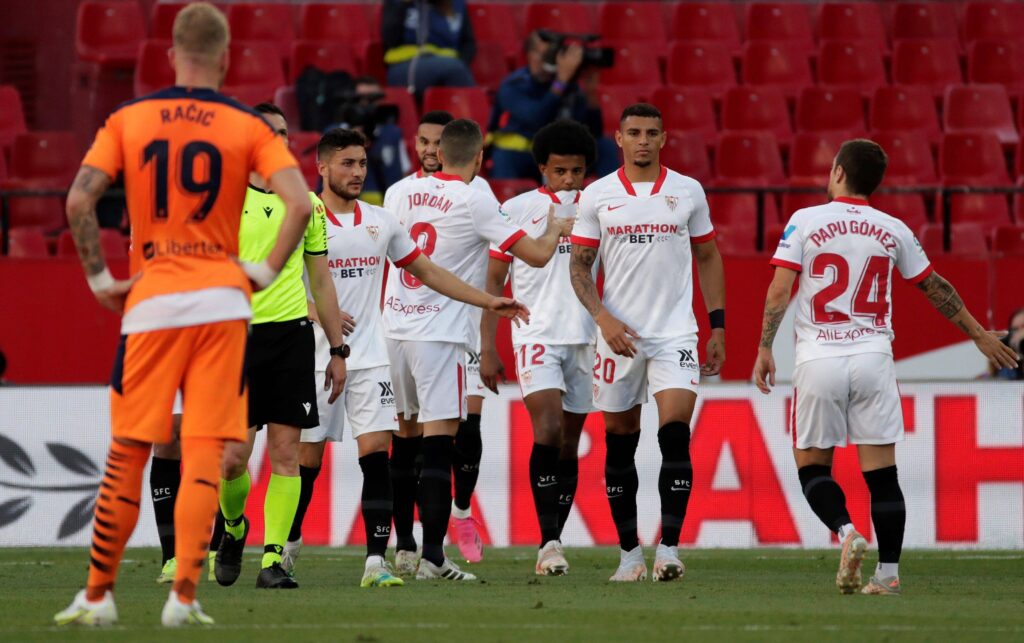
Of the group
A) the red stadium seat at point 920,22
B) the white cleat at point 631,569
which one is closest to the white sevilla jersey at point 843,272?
the white cleat at point 631,569

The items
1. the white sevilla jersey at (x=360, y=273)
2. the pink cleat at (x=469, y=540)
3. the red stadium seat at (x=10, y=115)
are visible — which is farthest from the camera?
the red stadium seat at (x=10, y=115)

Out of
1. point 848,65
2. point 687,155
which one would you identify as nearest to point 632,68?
point 687,155

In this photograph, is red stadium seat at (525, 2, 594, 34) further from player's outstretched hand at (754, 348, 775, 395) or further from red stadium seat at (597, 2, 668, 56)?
player's outstretched hand at (754, 348, 775, 395)

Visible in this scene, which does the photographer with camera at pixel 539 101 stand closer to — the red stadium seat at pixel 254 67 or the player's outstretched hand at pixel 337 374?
the red stadium seat at pixel 254 67

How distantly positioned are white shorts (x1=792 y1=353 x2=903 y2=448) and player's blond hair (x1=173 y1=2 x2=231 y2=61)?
11.0ft

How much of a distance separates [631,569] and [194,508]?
11.0 feet

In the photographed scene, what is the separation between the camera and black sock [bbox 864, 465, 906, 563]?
7.71 metres

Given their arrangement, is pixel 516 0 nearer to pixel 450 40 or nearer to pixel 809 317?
pixel 450 40

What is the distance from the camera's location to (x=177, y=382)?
19.0ft

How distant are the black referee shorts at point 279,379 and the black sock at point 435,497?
3.01 ft

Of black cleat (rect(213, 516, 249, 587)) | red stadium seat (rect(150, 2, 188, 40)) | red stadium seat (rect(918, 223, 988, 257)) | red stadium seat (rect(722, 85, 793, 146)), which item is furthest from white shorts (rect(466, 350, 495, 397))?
red stadium seat (rect(150, 2, 188, 40))

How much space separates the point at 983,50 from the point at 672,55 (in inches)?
128

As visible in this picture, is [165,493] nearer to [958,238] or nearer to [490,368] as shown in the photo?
[490,368]

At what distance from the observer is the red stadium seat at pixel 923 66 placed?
17.2m
